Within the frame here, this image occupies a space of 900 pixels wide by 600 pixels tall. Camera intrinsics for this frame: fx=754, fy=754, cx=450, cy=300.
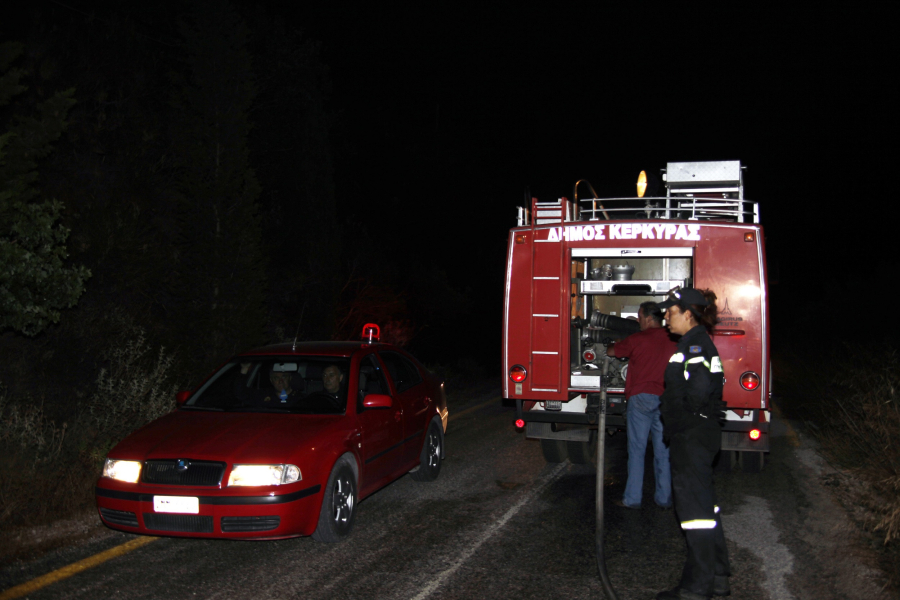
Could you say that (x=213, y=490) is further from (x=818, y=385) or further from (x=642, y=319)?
(x=818, y=385)

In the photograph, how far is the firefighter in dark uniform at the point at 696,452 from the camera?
468cm

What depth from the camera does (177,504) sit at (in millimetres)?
5266

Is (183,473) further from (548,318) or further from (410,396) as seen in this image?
(548,318)

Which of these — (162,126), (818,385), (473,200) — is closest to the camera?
(818,385)

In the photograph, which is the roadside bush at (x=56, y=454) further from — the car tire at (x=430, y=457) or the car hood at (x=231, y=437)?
the car tire at (x=430, y=457)

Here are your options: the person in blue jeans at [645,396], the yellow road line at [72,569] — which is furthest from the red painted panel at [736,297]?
the yellow road line at [72,569]

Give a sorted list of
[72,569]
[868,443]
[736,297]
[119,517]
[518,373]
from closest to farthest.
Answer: [72,569] < [119,517] < [736,297] < [518,373] < [868,443]

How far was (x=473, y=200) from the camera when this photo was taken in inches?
1560

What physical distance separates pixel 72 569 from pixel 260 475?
1.40 m

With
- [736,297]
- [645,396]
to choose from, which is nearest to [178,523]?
[645,396]

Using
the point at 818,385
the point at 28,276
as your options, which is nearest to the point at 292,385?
the point at 28,276

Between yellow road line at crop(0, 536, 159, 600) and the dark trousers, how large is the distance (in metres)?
3.99

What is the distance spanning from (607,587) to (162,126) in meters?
15.0

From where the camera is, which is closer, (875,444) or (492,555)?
(492,555)
